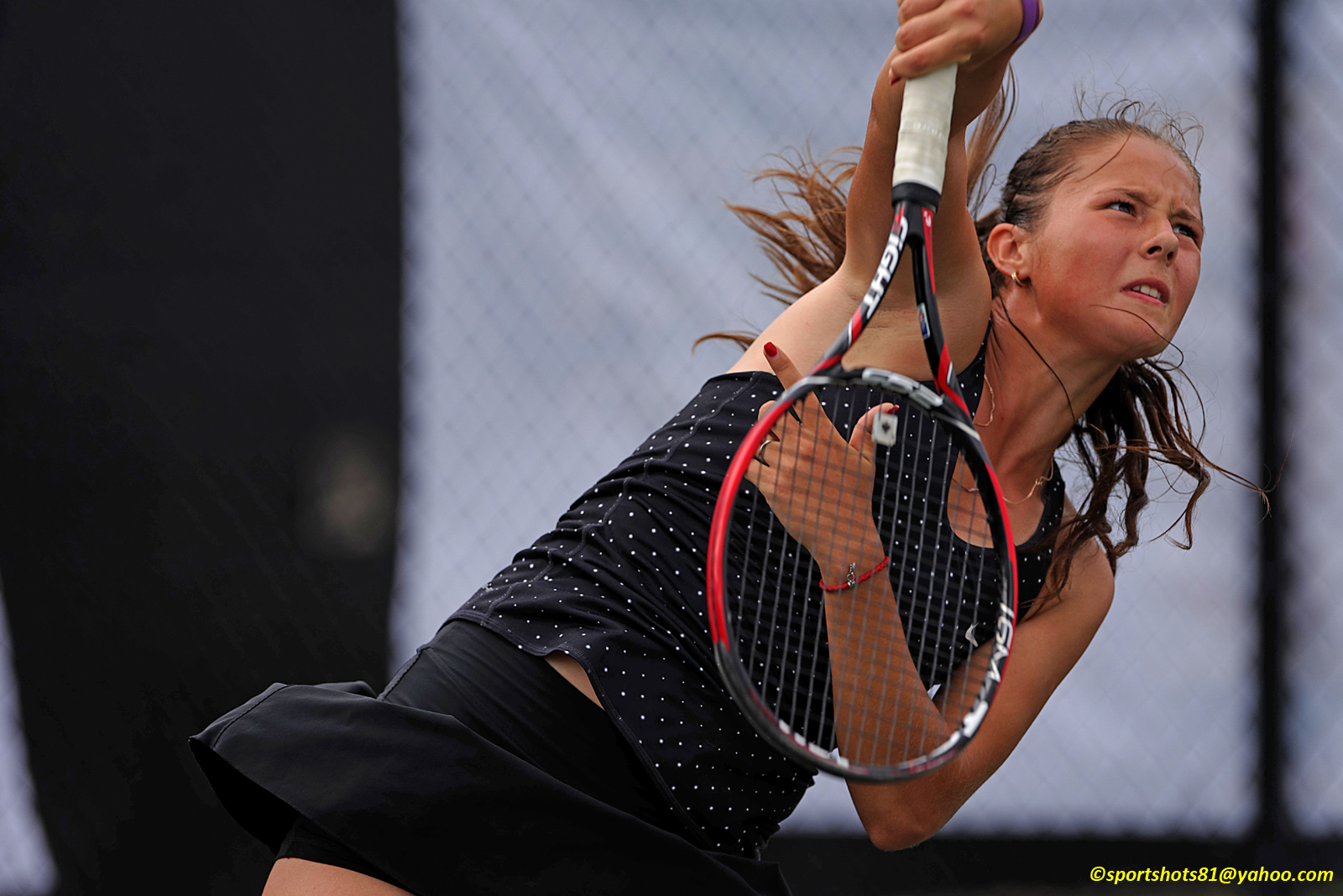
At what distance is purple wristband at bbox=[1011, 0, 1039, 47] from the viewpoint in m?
0.91

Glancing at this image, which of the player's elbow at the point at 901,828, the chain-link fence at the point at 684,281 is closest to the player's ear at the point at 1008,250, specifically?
the player's elbow at the point at 901,828

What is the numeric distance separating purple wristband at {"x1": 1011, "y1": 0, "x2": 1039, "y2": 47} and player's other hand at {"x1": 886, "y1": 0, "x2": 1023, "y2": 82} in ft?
0.04

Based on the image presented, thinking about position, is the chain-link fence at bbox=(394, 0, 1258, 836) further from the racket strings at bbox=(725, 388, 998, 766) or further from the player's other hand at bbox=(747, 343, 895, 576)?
the player's other hand at bbox=(747, 343, 895, 576)

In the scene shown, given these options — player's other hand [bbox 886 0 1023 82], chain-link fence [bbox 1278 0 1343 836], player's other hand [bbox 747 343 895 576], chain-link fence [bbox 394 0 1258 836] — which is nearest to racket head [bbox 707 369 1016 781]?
player's other hand [bbox 747 343 895 576]

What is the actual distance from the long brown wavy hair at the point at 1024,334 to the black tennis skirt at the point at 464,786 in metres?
0.54

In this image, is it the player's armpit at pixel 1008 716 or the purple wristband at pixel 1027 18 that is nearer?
the purple wristband at pixel 1027 18

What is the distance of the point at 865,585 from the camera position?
93 centimetres

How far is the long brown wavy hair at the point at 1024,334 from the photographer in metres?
1.24

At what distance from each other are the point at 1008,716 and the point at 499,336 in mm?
1438

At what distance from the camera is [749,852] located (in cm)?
111

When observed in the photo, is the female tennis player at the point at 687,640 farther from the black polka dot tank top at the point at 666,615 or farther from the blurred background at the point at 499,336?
the blurred background at the point at 499,336

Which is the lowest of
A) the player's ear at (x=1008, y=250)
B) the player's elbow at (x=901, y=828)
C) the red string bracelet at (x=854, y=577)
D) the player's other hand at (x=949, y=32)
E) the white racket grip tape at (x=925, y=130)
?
the player's elbow at (x=901, y=828)

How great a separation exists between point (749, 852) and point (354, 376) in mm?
1534

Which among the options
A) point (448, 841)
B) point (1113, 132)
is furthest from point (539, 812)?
point (1113, 132)
